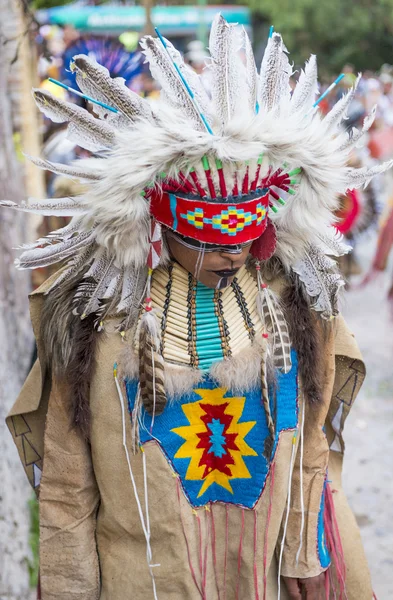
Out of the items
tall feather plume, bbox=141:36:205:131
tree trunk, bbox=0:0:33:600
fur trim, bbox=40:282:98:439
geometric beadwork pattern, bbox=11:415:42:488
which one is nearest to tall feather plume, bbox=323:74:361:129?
tall feather plume, bbox=141:36:205:131

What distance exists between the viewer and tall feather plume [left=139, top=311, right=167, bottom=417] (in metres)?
2.04

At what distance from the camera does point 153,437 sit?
212 cm

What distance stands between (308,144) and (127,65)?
2.38 m

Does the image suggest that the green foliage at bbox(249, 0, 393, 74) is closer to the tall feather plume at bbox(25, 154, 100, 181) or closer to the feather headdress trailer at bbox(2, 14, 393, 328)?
the feather headdress trailer at bbox(2, 14, 393, 328)

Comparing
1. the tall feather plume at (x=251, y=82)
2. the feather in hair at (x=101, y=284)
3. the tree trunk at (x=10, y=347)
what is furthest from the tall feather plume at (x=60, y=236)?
the tree trunk at (x=10, y=347)

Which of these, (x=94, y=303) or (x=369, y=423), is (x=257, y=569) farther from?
(x=369, y=423)

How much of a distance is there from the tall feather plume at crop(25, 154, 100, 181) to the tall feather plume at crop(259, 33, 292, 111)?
0.46 metres

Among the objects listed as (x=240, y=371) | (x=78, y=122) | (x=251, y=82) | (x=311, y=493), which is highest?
(x=251, y=82)

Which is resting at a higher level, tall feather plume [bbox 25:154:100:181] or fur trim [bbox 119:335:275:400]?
tall feather plume [bbox 25:154:100:181]

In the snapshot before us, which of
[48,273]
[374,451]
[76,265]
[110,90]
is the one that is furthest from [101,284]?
[374,451]

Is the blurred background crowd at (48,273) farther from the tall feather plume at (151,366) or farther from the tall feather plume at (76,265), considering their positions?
the tall feather plume at (151,366)

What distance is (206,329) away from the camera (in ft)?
6.89

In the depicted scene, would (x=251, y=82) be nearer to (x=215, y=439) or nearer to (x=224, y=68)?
(x=224, y=68)

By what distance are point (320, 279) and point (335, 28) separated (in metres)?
28.5
